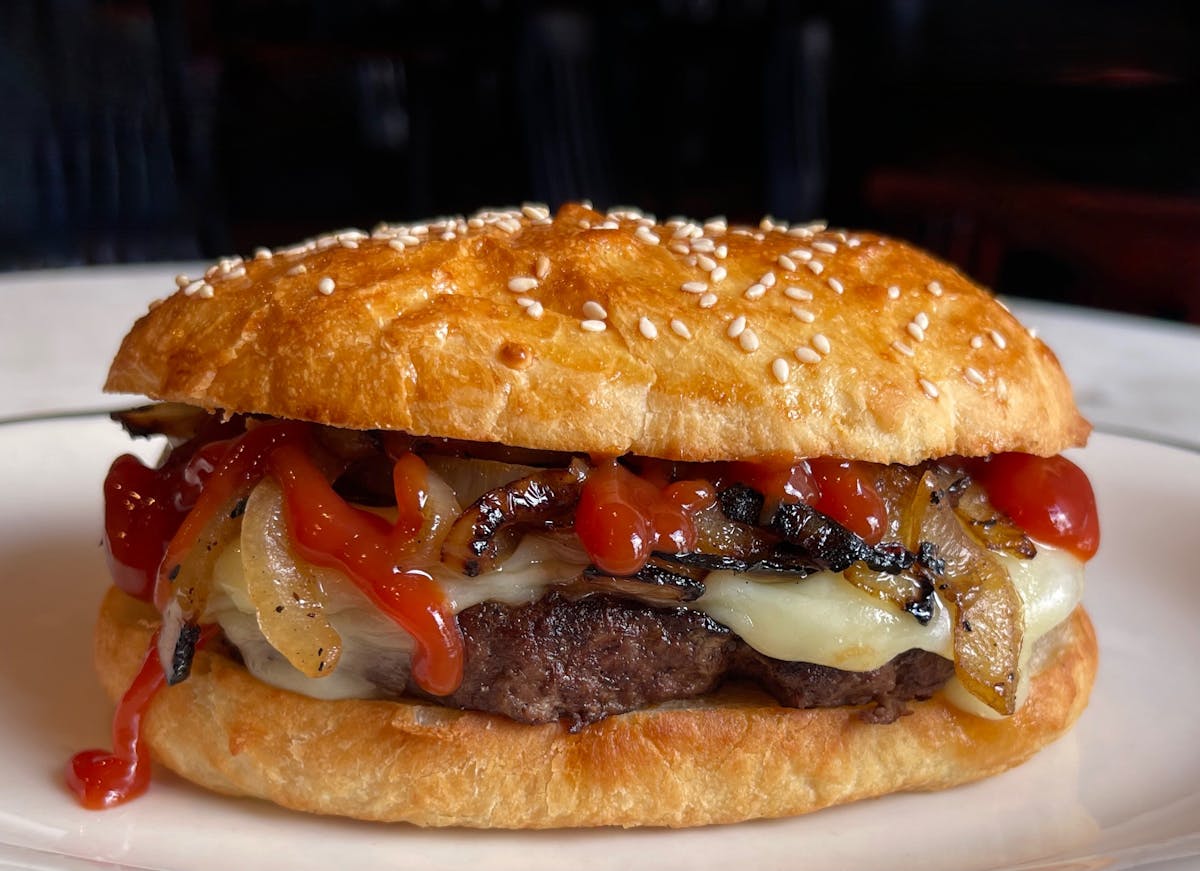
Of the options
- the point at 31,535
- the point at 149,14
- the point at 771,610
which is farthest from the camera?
the point at 149,14

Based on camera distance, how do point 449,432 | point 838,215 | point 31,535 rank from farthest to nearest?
point 838,215 < point 31,535 < point 449,432

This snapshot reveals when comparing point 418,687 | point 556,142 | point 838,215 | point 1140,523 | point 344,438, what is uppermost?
point 344,438

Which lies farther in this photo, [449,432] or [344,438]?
[344,438]

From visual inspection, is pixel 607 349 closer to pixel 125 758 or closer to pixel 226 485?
pixel 226 485

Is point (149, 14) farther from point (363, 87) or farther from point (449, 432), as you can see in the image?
point (449, 432)

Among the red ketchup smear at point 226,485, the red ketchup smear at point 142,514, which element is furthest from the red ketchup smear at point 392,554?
the red ketchup smear at point 142,514

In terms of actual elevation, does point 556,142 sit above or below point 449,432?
below

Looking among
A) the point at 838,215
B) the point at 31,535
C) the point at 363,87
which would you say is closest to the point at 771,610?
the point at 31,535

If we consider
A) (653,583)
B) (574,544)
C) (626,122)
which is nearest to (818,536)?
(653,583)
